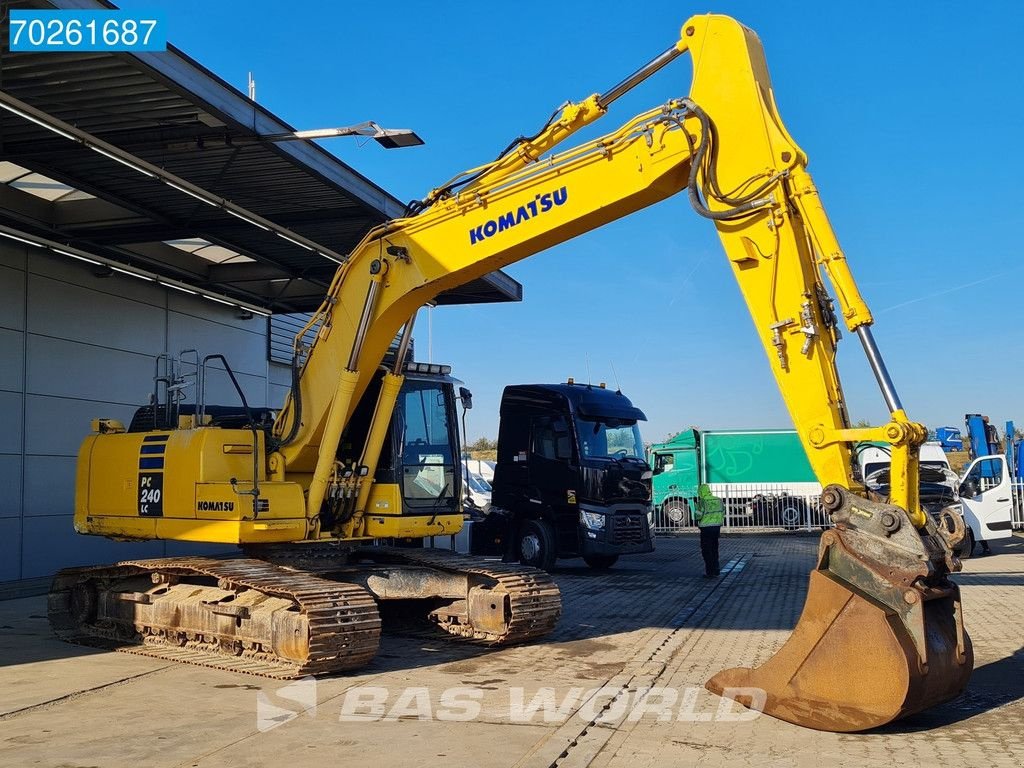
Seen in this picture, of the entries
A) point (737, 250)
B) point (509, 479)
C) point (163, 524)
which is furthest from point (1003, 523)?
point (163, 524)

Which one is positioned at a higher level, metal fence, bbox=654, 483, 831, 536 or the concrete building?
the concrete building

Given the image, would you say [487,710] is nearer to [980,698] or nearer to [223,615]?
[223,615]

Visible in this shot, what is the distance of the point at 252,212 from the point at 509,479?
5.78m

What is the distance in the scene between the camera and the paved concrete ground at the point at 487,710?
19.3 feet

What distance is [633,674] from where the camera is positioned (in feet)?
26.6

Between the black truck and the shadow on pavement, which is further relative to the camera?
the black truck

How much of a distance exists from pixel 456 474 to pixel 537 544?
5.43 meters

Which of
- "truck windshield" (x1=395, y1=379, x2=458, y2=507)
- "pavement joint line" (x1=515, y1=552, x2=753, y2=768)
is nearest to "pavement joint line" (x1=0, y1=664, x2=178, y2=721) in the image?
"truck windshield" (x1=395, y1=379, x2=458, y2=507)

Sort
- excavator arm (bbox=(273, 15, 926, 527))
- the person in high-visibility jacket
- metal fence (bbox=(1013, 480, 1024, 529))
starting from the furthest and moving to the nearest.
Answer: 1. metal fence (bbox=(1013, 480, 1024, 529))
2. the person in high-visibility jacket
3. excavator arm (bbox=(273, 15, 926, 527))

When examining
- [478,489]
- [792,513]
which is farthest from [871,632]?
[792,513]

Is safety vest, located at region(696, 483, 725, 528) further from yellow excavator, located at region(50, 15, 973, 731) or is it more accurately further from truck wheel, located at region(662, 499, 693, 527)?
truck wheel, located at region(662, 499, 693, 527)

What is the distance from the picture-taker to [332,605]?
323 inches

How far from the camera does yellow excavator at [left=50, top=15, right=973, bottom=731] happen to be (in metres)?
6.20

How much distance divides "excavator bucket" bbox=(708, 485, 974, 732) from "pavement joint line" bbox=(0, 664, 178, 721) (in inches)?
200
